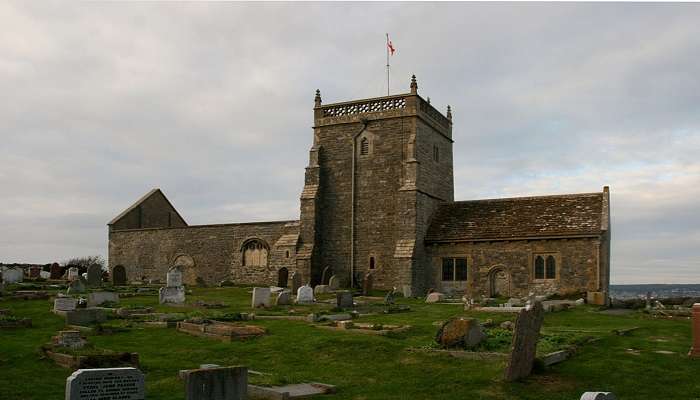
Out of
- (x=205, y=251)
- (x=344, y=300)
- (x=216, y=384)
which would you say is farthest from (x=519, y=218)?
(x=216, y=384)

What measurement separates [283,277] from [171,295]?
1276 cm

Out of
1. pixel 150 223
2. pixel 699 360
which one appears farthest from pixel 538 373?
pixel 150 223

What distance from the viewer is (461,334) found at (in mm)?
13141

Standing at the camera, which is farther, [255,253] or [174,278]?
[255,253]

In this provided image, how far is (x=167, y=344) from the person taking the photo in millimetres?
14703

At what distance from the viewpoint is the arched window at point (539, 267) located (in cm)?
3175

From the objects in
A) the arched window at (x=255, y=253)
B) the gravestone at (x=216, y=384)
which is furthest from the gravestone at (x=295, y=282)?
the gravestone at (x=216, y=384)

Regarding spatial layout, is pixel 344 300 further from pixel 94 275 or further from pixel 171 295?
pixel 94 275

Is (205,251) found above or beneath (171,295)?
above

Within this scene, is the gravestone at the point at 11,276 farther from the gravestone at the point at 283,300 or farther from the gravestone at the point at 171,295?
the gravestone at the point at 283,300

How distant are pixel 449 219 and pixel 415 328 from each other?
19.3 m

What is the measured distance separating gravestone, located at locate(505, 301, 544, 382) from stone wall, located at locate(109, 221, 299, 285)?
86.2 feet

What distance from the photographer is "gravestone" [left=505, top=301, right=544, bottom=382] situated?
425 inches

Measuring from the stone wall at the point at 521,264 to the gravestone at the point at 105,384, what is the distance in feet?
86.1
